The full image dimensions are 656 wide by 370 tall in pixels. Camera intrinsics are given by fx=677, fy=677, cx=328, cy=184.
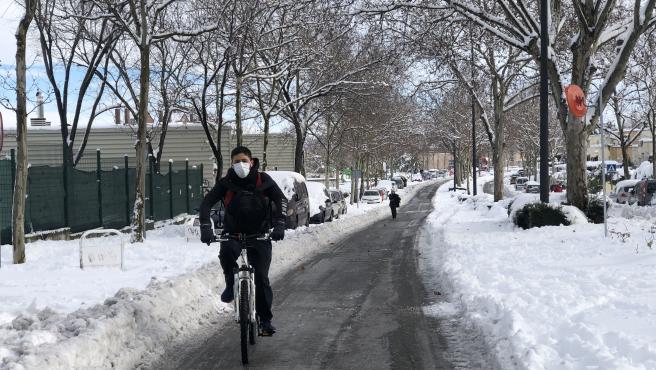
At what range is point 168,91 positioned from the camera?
31.9m

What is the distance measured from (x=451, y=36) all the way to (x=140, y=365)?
18076 millimetres

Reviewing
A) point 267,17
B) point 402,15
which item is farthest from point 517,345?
point 267,17

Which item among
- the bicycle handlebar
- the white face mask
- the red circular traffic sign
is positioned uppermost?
the red circular traffic sign

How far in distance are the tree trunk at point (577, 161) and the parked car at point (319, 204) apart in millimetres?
9762

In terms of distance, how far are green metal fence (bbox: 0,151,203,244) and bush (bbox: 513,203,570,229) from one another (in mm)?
11409

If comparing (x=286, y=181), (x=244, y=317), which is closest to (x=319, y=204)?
(x=286, y=181)

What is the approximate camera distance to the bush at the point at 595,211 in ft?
59.5

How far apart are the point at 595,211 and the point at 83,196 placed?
13.7 meters

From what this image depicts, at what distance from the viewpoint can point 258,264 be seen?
6258 millimetres

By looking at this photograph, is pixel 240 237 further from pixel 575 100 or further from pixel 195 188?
pixel 195 188

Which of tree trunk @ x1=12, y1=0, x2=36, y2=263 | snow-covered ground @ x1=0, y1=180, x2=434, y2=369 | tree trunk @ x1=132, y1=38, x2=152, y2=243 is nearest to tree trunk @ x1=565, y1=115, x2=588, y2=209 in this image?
snow-covered ground @ x1=0, y1=180, x2=434, y2=369

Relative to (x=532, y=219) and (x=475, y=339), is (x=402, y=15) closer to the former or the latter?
(x=532, y=219)

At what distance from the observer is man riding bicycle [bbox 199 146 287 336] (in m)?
6.13

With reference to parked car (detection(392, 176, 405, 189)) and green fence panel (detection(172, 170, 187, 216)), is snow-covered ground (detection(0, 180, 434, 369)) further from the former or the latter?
parked car (detection(392, 176, 405, 189))
